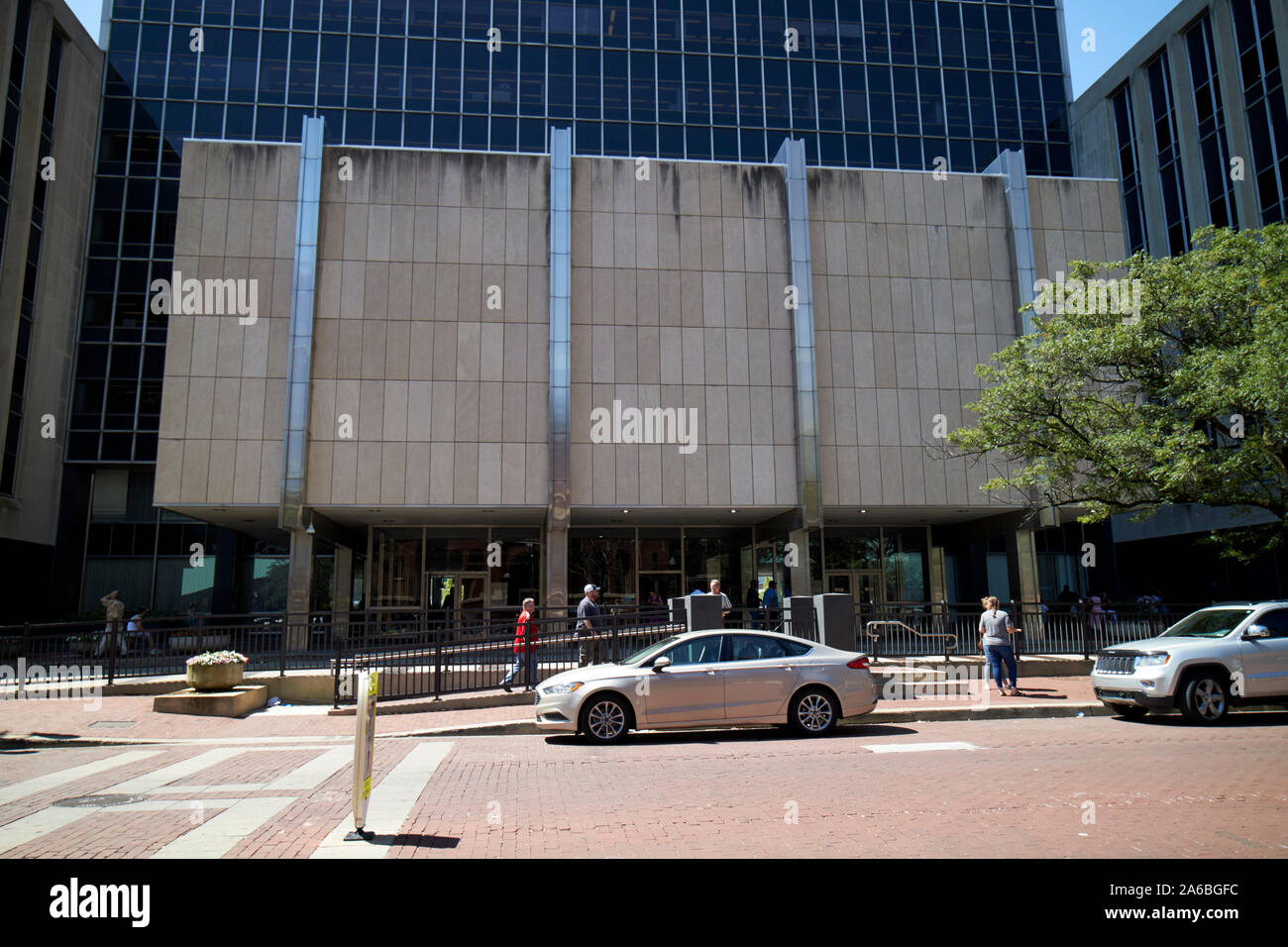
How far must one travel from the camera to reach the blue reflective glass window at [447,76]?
40.8 m

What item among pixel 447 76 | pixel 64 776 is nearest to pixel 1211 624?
pixel 64 776

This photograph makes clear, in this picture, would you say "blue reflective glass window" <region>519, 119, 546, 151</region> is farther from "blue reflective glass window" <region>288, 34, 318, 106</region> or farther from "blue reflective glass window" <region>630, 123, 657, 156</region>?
"blue reflective glass window" <region>288, 34, 318, 106</region>

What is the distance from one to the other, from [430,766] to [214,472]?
1769 centimetres

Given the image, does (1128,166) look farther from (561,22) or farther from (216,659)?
(216,659)

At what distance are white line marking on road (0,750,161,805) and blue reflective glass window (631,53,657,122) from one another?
36.1 meters

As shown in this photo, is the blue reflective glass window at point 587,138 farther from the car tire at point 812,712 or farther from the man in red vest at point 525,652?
the car tire at point 812,712

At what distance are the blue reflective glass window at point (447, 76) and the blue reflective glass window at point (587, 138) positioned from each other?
18.6 ft

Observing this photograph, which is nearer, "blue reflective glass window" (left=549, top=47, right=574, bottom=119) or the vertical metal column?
the vertical metal column

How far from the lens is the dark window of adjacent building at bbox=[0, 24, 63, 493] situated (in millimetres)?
33613

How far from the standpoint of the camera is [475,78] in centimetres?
4112

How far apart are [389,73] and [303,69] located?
3.86 metres

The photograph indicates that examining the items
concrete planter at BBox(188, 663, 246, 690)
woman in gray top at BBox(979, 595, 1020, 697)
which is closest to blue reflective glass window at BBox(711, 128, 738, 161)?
woman in gray top at BBox(979, 595, 1020, 697)

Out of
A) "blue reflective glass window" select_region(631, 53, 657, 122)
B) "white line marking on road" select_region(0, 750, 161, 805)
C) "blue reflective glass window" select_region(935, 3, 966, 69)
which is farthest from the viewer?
"blue reflective glass window" select_region(935, 3, 966, 69)

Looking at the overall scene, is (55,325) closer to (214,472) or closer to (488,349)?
(214,472)
